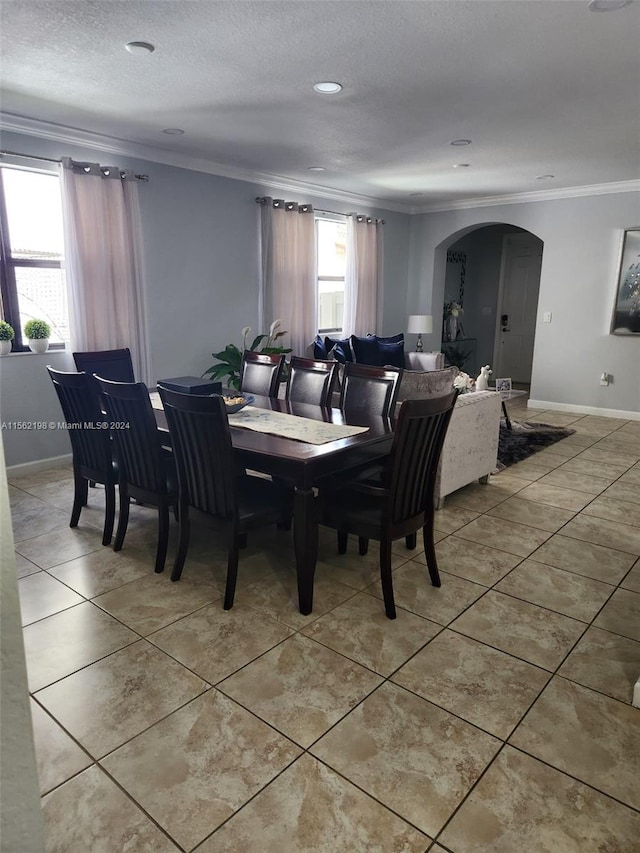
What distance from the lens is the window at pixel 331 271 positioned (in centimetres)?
694

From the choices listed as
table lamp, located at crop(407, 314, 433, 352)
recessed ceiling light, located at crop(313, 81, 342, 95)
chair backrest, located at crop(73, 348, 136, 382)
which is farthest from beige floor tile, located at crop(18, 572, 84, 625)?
table lamp, located at crop(407, 314, 433, 352)

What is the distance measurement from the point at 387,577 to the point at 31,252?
373cm

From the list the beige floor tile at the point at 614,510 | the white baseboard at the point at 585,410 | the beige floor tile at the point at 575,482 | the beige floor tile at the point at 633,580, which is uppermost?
the white baseboard at the point at 585,410

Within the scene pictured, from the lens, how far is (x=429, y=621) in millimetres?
2477

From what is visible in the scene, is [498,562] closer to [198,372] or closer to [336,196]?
[198,372]

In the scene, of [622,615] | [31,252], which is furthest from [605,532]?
[31,252]

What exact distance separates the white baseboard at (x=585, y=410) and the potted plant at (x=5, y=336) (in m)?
5.92

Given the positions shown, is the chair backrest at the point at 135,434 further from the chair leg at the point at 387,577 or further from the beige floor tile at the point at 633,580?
the beige floor tile at the point at 633,580

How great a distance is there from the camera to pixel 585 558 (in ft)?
10.2

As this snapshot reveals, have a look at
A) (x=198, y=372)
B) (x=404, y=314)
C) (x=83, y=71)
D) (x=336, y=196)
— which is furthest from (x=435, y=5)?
(x=404, y=314)

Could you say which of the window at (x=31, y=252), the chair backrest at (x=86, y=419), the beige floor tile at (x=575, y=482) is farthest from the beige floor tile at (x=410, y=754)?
the window at (x=31, y=252)

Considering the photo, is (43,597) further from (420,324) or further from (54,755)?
(420,324)

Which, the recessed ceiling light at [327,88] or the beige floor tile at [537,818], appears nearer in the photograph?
the beige floor tile at [537,818]

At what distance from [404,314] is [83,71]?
224 inches
